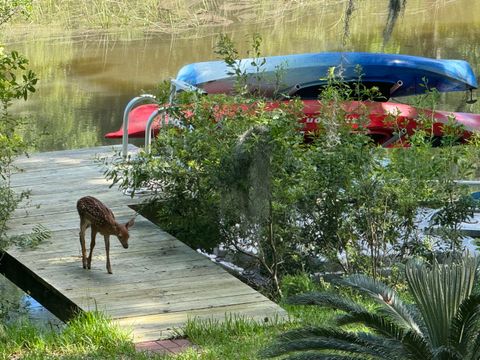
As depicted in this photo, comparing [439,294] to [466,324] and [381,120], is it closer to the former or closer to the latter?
[466,324]

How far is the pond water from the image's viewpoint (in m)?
19.1

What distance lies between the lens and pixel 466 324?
529cm

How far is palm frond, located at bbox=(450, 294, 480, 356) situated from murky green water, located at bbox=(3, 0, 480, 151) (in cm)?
1259

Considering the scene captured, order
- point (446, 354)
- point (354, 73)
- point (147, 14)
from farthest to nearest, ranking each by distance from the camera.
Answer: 1. point (147, 14)
2. point (354, 73)
3. point (446, 354)

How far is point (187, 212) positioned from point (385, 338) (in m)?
4.27

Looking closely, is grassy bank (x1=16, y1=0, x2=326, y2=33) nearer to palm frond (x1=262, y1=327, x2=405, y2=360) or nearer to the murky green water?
the murky green water

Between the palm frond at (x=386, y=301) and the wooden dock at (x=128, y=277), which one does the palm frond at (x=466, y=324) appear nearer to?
the palm frond at (x=386, y=301)

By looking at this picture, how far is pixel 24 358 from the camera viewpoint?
22.4ft

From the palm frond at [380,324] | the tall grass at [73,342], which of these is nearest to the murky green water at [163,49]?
the tall grass at [73,342]

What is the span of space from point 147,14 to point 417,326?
20.3 meters

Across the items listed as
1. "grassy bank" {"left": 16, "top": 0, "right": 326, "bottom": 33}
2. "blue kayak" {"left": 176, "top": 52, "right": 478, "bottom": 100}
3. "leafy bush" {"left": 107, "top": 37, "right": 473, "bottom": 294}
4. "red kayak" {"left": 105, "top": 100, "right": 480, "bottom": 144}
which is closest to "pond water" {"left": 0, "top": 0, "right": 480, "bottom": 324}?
"grassy bank" {"left": 16, "top": 0, "right": 326, "bottom": 33}

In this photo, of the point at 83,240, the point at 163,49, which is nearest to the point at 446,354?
the point at 83,240

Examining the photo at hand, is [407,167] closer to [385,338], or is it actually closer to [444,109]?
[385,338]

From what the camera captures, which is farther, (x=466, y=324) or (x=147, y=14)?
(x=147, y=14)
